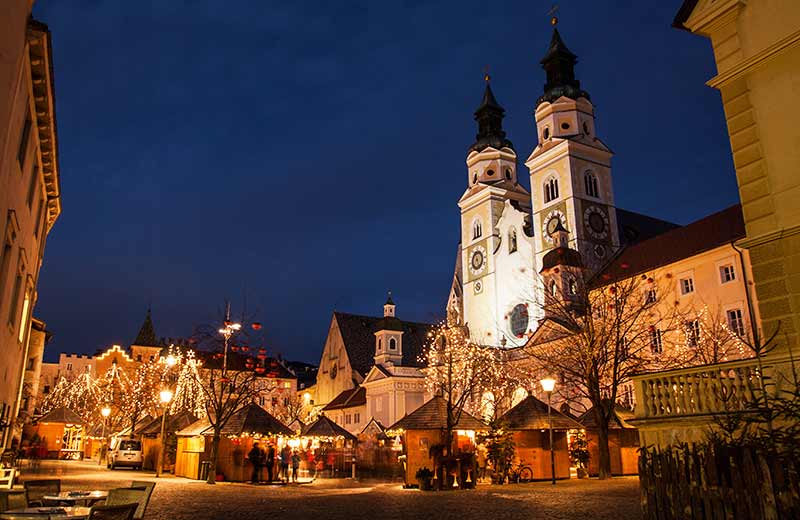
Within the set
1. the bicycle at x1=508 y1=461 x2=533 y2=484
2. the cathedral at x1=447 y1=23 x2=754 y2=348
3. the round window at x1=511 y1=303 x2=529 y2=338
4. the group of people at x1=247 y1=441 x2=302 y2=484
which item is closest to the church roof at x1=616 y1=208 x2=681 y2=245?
the cathedral at x1=447 y1=23 x2=754 y2=348

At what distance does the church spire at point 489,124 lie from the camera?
2938 inches

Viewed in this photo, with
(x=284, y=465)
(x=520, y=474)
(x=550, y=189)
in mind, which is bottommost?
(x=520, y=474)

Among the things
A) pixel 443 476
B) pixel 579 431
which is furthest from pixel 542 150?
pixel 443 476

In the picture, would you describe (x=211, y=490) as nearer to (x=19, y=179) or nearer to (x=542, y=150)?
(x=19, y=179)

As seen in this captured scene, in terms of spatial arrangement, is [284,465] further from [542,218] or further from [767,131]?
[542,218]

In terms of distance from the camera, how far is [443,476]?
2522cm

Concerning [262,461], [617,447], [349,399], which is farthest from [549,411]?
[349,399]

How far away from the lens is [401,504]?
19.1m

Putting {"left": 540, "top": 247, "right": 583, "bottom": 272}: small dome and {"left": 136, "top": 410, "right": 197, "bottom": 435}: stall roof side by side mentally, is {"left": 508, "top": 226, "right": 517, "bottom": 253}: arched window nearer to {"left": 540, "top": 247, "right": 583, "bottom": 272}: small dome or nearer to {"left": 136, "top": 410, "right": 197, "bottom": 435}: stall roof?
{"left": 540, "top": 247, "right": 583, "bottom": 272}: small dome

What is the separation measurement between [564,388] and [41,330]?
35914 millimetres

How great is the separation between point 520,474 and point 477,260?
42.3 metres

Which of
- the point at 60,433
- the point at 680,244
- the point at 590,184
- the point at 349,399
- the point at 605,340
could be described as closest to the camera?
the point at 605,340

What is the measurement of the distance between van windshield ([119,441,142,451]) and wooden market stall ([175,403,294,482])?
34.5 ft

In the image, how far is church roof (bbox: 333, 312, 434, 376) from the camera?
7688cm
